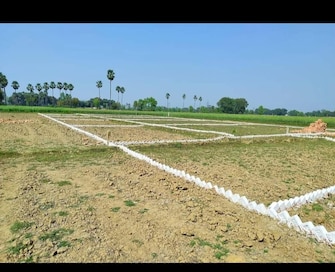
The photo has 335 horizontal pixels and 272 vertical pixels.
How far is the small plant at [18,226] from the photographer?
12.5ft

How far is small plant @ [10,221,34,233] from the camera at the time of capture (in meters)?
3.82

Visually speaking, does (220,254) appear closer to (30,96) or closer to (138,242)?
(138,242)

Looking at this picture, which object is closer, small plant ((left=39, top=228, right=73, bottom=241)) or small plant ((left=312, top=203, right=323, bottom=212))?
small plant ((left=39, top=228, right=73, bottom=241))

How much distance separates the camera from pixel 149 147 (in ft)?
38.9

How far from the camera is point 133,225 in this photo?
161 inches

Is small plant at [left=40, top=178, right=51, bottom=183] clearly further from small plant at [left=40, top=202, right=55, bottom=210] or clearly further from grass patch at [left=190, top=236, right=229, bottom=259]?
grass patch at [left=190, top=236, right=229, bottom=259]

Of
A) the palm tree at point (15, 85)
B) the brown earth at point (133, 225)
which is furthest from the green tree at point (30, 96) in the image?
the brown earth at point (133, 225)

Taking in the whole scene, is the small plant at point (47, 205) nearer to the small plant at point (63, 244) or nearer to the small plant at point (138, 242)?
the small plant at point (63, 244)

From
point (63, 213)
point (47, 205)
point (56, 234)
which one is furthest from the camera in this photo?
point (47, 205)

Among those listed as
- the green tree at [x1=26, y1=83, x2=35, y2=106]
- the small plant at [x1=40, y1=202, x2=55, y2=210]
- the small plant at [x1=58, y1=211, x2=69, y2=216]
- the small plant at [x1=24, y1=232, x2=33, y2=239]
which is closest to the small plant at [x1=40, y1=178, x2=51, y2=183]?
the small plant at [x1=40, y1=202, x2=55, y2=210]

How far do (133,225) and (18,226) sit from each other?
1.64 meters

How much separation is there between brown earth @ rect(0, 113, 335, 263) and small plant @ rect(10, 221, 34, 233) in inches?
0.5

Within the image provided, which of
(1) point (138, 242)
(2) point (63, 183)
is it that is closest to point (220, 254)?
(1) point (138, 242)

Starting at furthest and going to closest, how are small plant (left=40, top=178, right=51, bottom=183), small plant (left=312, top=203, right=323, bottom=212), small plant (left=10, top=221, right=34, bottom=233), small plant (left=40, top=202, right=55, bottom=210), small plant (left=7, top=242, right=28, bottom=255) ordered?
small plant (left=40, top=178, right=51, bottom=183), small plant (left=312, top=203, right=323, bottom=212), small plant (left=40, top=202, right=55, bottom=210), small plant (left=10, top=221, right=34, bottom=233), small plant (left=7, top=242, right=28, bottom=255)
